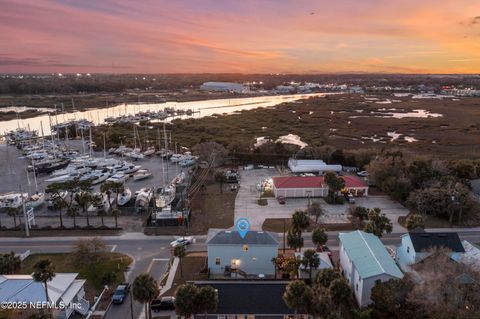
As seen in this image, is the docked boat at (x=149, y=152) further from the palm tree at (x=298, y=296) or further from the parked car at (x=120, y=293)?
the palm tree at (x=298, y=296)

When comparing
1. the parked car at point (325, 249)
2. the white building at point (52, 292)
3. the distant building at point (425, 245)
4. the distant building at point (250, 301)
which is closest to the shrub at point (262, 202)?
the parked car at point (325, 249)

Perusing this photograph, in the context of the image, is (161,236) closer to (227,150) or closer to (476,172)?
(227,150)

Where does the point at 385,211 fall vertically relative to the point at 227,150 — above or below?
below

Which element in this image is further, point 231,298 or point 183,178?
point 183,178

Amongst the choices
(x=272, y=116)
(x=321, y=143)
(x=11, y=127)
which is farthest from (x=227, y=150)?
(x=11, y=127)

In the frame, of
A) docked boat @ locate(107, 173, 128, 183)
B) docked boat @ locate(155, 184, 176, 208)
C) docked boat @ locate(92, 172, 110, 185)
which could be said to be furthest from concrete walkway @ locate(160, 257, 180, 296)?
docked boat @ locate(92, 172, 110, 185)

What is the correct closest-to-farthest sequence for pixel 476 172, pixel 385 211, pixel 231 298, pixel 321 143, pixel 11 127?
pixel 231 298
pixel 385 211
pixel 476 172
pixel 321 143
pixel 11 127

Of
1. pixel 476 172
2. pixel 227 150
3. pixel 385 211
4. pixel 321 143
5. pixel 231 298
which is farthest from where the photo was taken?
pixel 321 143
